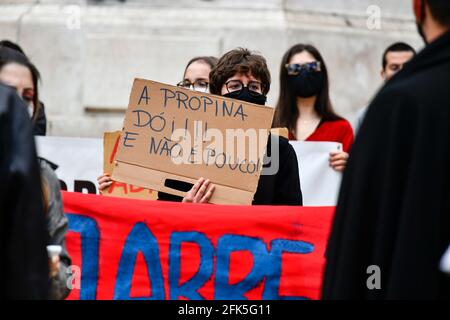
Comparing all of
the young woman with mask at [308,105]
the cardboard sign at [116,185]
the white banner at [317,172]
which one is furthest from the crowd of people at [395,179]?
the young woman with mask at [308,105]

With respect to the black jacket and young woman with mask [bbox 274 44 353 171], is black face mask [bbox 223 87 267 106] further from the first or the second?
young woman with mask [bbox 274 44 353 171]

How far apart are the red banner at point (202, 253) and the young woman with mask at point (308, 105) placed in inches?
53.1

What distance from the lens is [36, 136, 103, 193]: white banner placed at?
22.4 feet

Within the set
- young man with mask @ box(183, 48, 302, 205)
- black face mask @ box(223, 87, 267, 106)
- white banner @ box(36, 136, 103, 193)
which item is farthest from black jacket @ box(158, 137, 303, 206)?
white banner @ box(36, 136, 103, 193)

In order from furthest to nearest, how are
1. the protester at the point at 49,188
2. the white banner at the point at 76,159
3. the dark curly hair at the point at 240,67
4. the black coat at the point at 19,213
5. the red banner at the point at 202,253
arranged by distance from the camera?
the white banner at the point at 76,159 < the dark curly hair at the point at 240,67 < the red banner at the point at 202,253 < the protester at the point at 49,188 < the black coat at the point at 19,213

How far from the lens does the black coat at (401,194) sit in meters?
3.00

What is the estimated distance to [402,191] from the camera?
3074mm

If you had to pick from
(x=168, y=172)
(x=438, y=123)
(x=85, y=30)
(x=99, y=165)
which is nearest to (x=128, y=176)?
(x=168, y=172)

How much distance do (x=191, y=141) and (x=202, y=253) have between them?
58 cm

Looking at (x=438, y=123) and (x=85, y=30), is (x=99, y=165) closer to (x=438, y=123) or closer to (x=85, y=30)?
(x=85, y=30)

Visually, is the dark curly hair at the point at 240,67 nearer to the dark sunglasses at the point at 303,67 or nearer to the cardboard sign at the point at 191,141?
the cardboard sign at the point at 191,141

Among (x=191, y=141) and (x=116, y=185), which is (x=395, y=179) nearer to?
(x=191, y=141)

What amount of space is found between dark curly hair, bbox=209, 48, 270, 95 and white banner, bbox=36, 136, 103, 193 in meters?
1.52
